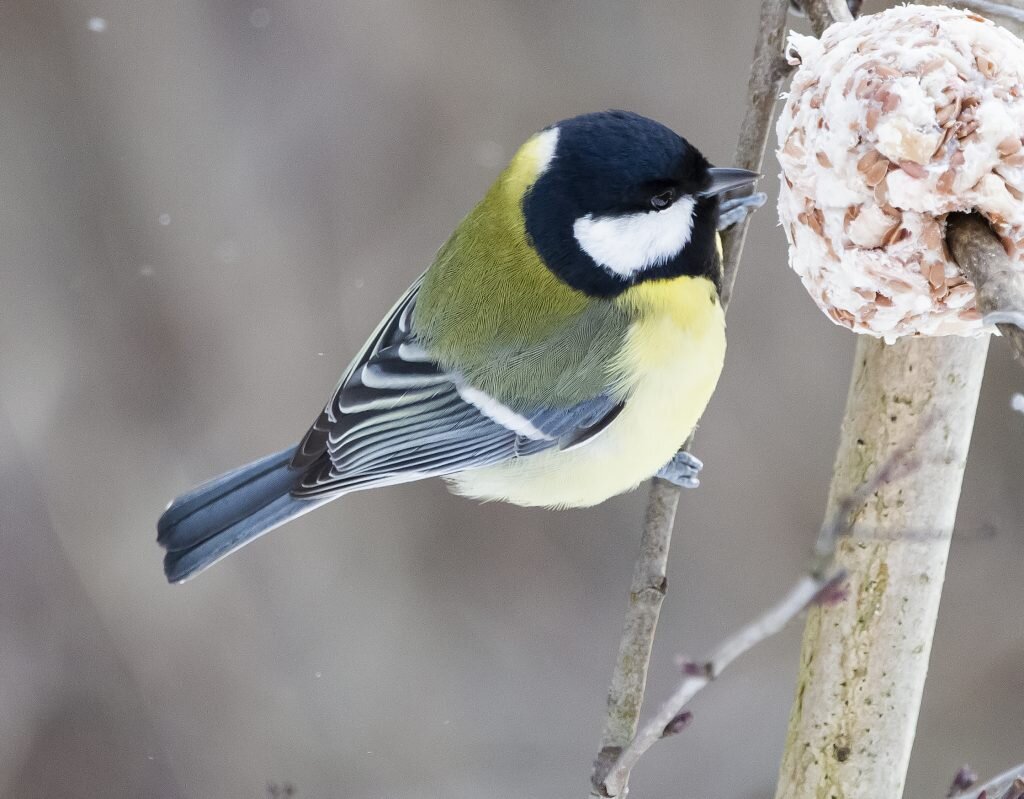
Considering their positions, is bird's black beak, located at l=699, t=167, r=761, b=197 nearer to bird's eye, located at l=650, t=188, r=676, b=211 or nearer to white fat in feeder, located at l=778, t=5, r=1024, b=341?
bird's eye, located at l=650, t=188, r=676, b=211

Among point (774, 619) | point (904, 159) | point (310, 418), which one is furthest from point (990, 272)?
point (310, 418)

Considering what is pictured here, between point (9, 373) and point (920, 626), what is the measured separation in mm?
1974

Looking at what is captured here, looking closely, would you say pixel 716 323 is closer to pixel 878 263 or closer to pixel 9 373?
pixel 878 263

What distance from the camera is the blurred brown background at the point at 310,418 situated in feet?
7.77

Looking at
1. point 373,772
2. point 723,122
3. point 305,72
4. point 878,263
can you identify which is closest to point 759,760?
point 373,772

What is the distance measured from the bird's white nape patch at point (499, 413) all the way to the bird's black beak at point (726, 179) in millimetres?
388

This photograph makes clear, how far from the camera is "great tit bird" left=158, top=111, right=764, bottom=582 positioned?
4.31ft

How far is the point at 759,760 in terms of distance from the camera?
106 inches

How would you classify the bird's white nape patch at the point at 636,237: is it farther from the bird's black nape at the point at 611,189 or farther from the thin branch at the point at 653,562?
the thin branch at the point at 653,562

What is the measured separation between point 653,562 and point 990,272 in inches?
22.5

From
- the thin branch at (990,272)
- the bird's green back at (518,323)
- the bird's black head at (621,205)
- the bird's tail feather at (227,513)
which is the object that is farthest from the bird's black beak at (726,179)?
the bird's tail feather at (227,513)

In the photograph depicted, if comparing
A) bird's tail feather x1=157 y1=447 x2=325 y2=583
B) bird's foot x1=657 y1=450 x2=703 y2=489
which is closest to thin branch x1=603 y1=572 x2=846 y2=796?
bird's foot x1=657 y1=450 x2=703 y2=489

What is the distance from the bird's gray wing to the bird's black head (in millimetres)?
180

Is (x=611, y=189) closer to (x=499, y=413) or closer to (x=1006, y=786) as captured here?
(x=499, y=413)
